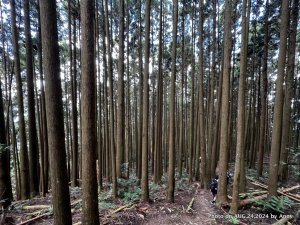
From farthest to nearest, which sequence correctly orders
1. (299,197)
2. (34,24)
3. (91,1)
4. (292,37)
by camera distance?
(34,24) → (292,37) → (299,197) → (91,1)

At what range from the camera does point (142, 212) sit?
264 inches

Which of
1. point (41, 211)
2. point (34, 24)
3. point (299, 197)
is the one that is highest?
point (34, 24)

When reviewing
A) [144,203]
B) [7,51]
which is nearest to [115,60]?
[7,51]

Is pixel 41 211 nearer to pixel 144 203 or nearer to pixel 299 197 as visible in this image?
pixel 144 203

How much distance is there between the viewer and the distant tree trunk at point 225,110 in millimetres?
7016

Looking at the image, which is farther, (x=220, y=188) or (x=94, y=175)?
(x=220, y=188)

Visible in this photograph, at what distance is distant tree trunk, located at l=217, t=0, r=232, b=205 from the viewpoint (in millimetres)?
7016

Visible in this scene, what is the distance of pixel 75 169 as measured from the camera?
10469 millimetres

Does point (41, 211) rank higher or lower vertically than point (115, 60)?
lower

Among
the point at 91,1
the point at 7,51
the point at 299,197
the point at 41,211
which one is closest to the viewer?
the point at 91,1

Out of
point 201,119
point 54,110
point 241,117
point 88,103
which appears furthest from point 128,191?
point 54,110

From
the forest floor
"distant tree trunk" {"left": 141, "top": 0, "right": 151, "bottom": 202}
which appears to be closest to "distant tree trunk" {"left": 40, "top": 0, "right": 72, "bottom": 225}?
the forest floor

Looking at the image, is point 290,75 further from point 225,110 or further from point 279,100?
point 225,110

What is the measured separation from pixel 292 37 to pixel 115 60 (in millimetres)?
10337
